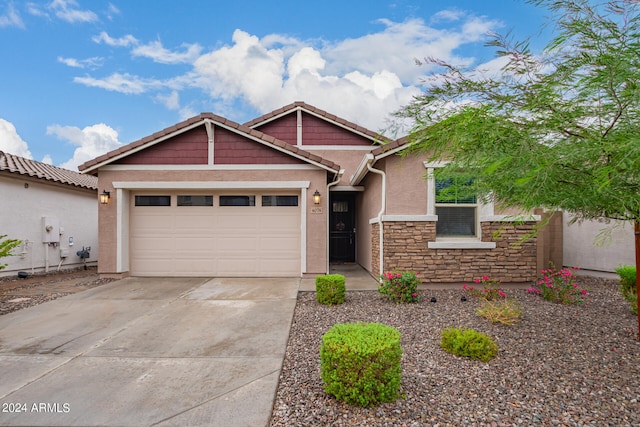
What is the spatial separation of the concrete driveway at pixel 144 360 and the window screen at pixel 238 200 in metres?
3.10

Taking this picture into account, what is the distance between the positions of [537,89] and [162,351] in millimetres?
4691

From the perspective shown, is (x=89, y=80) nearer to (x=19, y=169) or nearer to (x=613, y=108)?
(x=19, y=169)

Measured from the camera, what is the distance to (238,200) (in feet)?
30.3

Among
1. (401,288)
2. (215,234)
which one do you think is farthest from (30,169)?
(401,288)

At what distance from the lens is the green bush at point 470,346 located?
3.70m

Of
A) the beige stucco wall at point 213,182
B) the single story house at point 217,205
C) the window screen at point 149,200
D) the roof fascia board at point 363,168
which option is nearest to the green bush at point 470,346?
the single story house at point 217,205

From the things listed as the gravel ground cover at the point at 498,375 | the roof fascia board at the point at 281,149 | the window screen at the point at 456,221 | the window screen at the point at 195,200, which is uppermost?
the roof fascia board at the point at 281,149

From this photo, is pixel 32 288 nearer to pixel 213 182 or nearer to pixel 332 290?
pixel 213 182

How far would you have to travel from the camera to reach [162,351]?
4027 mm

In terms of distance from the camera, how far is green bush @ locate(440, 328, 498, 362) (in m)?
3.70

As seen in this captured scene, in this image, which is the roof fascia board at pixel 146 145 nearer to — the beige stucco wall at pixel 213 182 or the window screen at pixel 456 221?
the beige stucco wall at pixel 213 182

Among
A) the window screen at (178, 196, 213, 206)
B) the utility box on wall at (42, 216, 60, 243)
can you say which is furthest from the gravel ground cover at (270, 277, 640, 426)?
the utility box on wall at (42, 216, 60, 243)

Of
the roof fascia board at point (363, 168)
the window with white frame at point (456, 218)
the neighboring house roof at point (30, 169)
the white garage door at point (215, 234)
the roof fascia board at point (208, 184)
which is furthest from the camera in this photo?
the neighboring house roof at point (30, 169)

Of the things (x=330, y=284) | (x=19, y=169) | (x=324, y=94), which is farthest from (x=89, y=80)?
(x=330, y=284)
